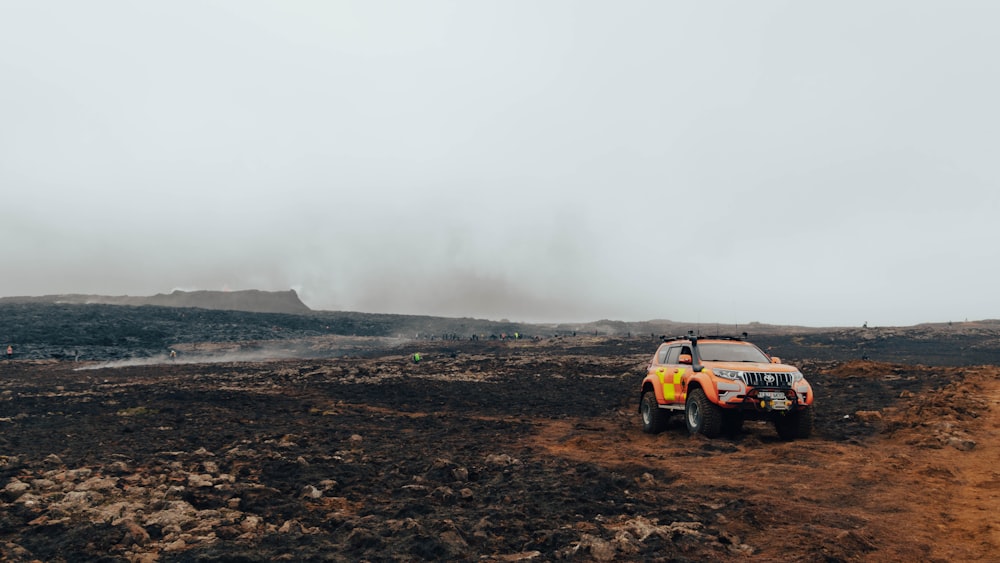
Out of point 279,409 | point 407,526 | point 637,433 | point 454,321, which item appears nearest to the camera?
point 407,526

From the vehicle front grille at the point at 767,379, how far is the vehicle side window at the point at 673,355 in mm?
1924

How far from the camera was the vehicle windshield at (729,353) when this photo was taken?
12438mm

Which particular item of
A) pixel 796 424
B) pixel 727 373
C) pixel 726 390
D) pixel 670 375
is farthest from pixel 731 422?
pixel 670 375

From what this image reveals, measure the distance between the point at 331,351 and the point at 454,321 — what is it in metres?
66.2

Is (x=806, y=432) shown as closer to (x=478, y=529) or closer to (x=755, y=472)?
(x=755, y=472)

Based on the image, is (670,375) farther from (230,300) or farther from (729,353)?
(230,300)

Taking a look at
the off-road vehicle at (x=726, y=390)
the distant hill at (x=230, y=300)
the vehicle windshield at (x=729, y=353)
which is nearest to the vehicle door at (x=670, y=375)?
the off-road vehicle at (x=726, y=390)

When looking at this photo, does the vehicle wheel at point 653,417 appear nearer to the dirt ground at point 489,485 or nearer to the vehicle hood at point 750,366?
the dirt ground at point 489,485

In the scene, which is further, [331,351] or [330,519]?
[331,351]

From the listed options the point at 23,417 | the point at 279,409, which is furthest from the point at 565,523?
the point at 23,417

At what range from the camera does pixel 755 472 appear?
8.96 m

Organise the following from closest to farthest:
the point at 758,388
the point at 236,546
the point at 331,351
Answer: the point at 236,546 → the point at 758,388 → the point at 331,351

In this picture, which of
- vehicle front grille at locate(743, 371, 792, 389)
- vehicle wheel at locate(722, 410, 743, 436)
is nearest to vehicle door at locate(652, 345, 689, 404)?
vehicle wheel at locate(722, 410, 743, 436)

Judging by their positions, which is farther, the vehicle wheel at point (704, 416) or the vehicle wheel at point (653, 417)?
the vehicle wheel at point (653, 417)
